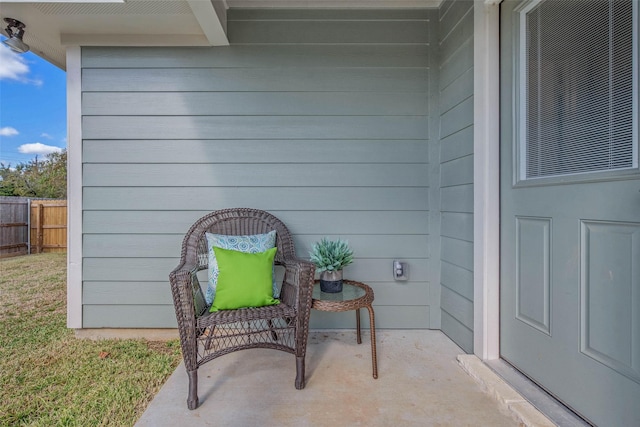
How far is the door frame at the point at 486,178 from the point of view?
1.76 meters

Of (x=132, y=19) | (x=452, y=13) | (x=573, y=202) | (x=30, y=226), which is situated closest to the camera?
(x=573, y=202)

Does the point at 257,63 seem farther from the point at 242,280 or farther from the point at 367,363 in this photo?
the point at 367,363

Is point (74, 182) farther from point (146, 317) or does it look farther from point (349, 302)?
point (349, 302)

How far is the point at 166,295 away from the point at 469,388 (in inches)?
80.8

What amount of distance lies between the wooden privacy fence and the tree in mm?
997

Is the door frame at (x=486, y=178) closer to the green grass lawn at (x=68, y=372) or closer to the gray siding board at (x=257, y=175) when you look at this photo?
the gray siding board at (x=257, y=175)

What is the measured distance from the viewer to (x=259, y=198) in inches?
90.4

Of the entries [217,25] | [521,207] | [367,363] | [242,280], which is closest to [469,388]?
[367,363]

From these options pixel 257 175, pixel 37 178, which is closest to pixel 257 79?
pixel 257 175

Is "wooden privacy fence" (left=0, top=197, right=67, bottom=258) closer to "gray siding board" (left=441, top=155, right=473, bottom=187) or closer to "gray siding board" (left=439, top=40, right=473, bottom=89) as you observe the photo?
"gray siding board" (left=441, top=155, right=473, bottom=187)

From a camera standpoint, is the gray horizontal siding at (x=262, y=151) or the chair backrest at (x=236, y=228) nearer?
the chair backrest at (x=236, y=228)

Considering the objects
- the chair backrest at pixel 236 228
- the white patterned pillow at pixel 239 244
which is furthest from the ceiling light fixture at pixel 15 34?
the white patterned pillow at pixel 239 244

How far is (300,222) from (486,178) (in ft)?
4.09

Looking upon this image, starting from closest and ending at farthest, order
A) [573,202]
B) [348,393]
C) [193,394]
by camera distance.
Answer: [573,202] → [193,394] → [348,393]
